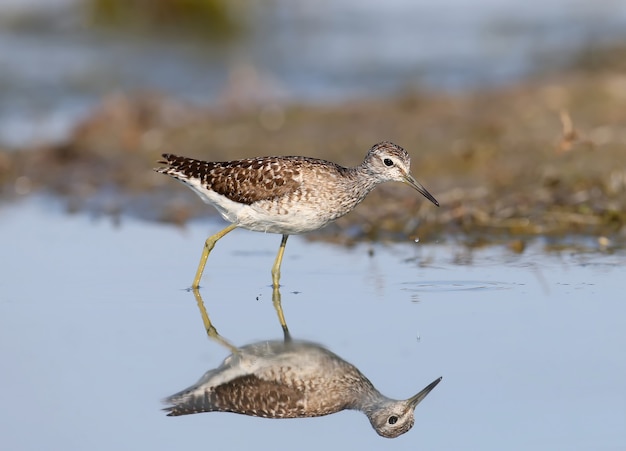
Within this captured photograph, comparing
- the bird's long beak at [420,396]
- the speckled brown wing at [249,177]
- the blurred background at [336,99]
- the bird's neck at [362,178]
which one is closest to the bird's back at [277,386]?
the bird's long beak at [420,396]

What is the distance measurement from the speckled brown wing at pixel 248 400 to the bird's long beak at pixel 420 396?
25.7 inches

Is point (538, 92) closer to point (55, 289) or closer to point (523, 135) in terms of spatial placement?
point (523, 135)

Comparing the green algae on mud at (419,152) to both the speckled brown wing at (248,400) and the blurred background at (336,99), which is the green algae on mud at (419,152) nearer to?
the blurred background at (336,99)

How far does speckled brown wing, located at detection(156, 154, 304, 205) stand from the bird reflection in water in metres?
2.30

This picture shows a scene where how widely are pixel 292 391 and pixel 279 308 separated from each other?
6.51 feet

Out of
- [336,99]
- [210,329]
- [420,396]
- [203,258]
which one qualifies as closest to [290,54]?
[336,99]

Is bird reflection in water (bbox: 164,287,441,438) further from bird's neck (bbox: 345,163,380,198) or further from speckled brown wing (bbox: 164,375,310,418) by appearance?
bird's neck (bbox: 345,163,380,198)

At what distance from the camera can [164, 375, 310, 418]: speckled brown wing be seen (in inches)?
270

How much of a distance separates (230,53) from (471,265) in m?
14.1

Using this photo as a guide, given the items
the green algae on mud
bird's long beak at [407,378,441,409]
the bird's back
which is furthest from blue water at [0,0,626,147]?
bird's long beak at [407,378,441,409]

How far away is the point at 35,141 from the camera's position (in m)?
16.1

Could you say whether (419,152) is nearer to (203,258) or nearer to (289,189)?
(289,189)

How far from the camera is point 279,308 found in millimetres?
9117

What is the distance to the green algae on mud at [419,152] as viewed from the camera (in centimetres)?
1183
